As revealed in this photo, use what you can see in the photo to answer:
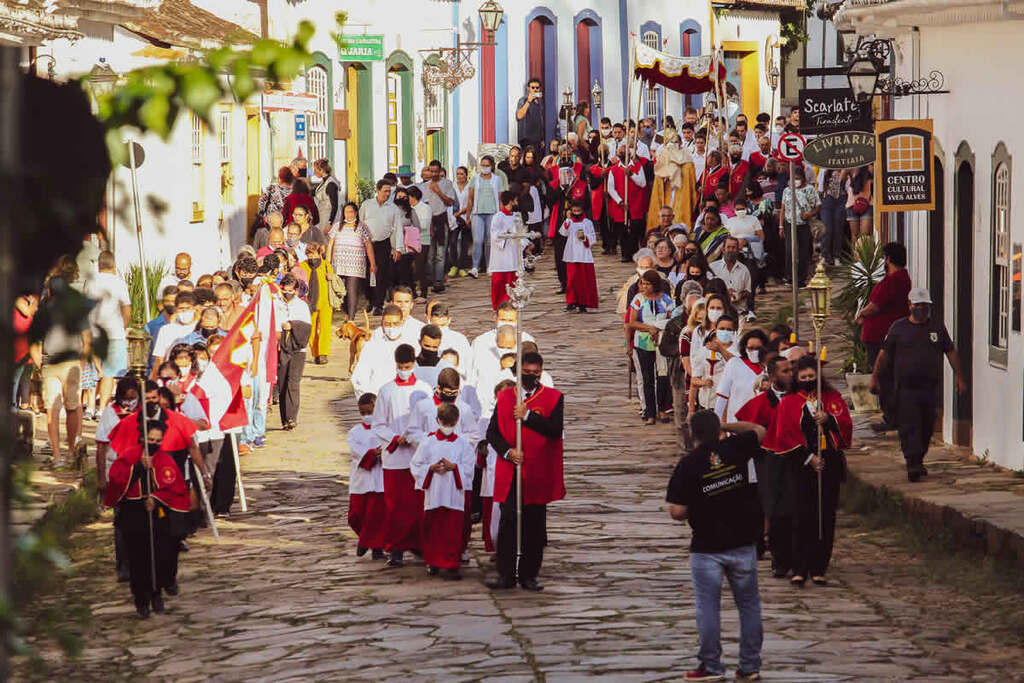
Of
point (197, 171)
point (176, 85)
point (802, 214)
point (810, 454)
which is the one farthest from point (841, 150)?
point (176, 85)

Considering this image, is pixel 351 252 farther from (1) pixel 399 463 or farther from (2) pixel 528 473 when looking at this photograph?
(2) pixel 528 473

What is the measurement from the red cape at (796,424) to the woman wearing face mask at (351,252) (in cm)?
1311

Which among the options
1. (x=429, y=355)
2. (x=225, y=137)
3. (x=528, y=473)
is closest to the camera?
(x=528, y=473)

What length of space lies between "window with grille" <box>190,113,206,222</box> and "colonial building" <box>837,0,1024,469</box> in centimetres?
1093

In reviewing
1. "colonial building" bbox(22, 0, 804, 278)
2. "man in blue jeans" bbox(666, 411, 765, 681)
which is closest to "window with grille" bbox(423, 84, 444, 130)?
"colonial building" bbox(22, 0, 804, 278)

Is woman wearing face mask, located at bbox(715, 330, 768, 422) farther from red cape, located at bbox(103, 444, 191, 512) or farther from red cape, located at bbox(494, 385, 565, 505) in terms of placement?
red cape, located at bbox(103, 444, 191, 512)

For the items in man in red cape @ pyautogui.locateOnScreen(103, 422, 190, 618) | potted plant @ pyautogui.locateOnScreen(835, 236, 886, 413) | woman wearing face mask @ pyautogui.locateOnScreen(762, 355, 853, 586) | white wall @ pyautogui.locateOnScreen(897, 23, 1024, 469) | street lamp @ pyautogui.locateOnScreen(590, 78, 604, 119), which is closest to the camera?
man in red cape @ pyautogui.locateOnScreen(103, 422, 190, 618)

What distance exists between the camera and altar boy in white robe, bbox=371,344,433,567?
13.9m

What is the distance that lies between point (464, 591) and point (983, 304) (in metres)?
6.71

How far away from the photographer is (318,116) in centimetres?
3394

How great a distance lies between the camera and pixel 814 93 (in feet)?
62.3

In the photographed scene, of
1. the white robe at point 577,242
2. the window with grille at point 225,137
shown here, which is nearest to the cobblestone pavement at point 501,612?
the white robe at point 577,242

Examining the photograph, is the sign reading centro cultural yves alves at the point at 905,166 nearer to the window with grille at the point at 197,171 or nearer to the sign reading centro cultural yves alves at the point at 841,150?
the sign reading centro cultural yves alves at the point at 841,150

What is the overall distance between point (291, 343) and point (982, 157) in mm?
6937
